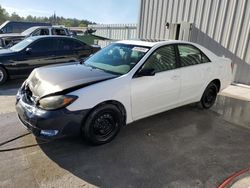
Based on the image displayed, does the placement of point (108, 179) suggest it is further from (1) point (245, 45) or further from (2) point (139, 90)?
(1) point (245, 45)

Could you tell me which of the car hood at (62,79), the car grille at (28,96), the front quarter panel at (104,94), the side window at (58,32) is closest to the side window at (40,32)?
the side window at (58,32)

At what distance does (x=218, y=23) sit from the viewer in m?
7.30

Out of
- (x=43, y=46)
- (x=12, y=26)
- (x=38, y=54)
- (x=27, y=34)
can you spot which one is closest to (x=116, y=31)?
(x=27, y=34)

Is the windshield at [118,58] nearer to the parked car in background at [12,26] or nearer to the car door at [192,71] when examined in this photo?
the car door at [192,71]

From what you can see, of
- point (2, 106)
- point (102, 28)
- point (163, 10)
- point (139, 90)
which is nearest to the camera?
point (139, 90)

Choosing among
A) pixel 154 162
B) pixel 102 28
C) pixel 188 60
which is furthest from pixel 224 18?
pixel 102 28

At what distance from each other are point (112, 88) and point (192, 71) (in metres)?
1.89

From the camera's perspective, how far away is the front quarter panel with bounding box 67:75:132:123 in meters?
2.80

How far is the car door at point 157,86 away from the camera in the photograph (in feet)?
11.1

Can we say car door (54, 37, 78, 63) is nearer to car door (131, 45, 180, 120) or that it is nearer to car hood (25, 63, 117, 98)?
car hood (25, 63, 117, 98)

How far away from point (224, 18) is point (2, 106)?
704 cm

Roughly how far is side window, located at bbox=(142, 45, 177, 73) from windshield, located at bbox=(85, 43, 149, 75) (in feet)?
0.55

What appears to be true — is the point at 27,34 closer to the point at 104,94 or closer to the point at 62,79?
the point at 62,79

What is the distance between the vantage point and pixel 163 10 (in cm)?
902
